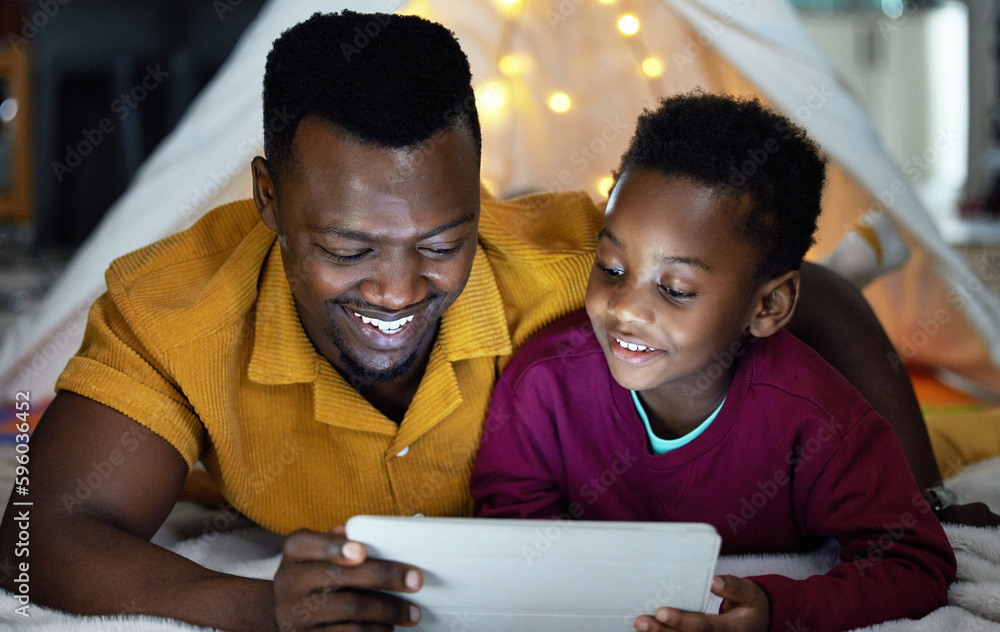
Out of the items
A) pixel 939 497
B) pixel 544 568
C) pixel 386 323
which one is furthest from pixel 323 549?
pixel 939 497

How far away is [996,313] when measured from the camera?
5.94 ft

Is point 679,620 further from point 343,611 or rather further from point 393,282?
point 393,282

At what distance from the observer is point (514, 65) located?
6.43ft

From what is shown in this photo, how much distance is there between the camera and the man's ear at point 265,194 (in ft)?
3.52

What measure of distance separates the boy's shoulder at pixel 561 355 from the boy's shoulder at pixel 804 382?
191 millimetres

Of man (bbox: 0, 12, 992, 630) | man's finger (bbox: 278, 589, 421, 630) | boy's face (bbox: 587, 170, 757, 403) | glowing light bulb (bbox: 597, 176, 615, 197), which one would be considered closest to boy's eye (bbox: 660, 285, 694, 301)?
boy's face (bbox: 587, 170, 757, 403)

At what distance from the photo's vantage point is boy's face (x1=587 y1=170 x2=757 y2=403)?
3.34 feet

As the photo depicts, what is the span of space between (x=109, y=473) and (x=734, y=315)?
2.30ft

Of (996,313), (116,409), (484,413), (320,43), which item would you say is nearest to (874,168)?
(996,313)

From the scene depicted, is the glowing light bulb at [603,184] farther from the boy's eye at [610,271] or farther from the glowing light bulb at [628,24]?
the boy's eye at [610,271]

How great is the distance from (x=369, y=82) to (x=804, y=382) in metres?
0.59

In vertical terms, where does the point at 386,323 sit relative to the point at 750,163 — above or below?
below

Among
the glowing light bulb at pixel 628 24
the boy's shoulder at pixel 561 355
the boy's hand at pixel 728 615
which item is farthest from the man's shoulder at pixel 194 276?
the glowing light bulb at pixel 628 24

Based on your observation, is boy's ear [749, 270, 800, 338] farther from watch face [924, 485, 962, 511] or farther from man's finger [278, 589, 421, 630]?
man's finger [278, 589, 421, 630]
